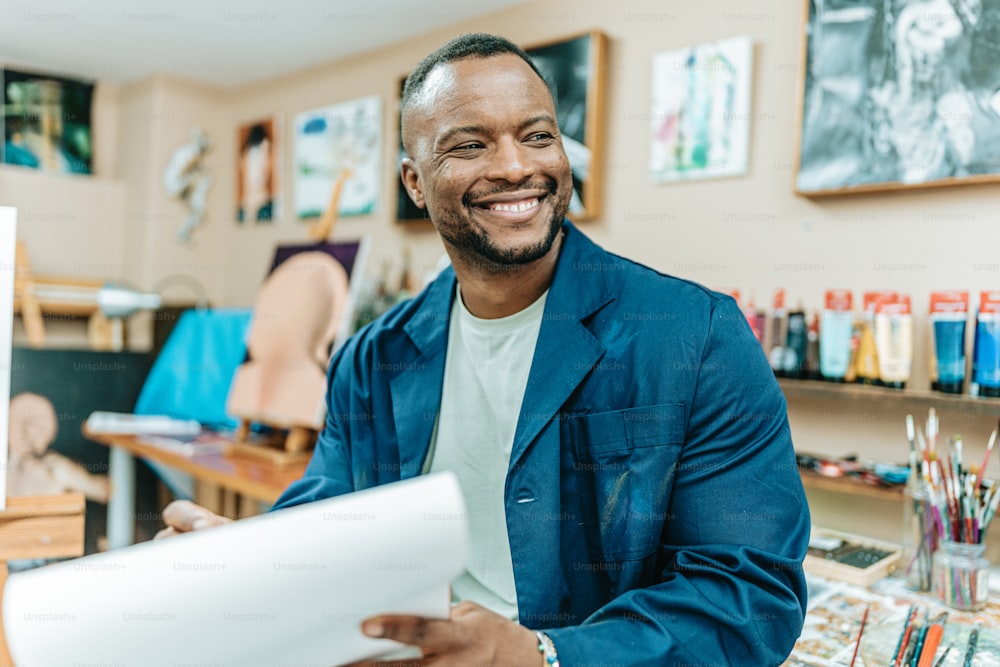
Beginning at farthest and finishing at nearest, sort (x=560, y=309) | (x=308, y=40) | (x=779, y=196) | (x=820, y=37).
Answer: (x=308, y=40), (x=779, y=196), (x=820, y=37), (x=560, y=309)

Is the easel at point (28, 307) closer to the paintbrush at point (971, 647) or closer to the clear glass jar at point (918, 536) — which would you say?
the clear glass jar at point (918, 536)

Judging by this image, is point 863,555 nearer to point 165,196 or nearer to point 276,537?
point 276,537

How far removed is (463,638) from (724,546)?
0.36m

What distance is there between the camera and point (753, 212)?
6.55 ft

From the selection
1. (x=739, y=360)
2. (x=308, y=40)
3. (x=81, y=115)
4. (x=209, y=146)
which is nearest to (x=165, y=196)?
(x=209, y=146)

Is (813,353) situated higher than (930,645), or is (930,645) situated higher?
(813,353)

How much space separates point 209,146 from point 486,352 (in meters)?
3.02

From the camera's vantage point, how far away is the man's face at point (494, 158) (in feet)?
3.47

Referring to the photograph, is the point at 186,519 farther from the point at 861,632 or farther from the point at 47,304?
the point at 47,304

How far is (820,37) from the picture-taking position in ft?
5.90

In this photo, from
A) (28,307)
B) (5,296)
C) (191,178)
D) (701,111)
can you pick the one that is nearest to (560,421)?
(5,296)

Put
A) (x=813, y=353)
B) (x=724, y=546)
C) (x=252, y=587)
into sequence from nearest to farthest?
(x=252, y=587)
(x=724, y=546)
(x=813, y=353)

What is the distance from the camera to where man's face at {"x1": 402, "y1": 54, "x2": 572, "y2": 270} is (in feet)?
3.47

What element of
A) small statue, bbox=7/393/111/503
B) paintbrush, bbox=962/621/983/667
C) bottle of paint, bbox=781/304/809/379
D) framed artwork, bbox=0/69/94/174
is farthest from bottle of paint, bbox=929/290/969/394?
framed artwork, bbox=0/69/94/174
